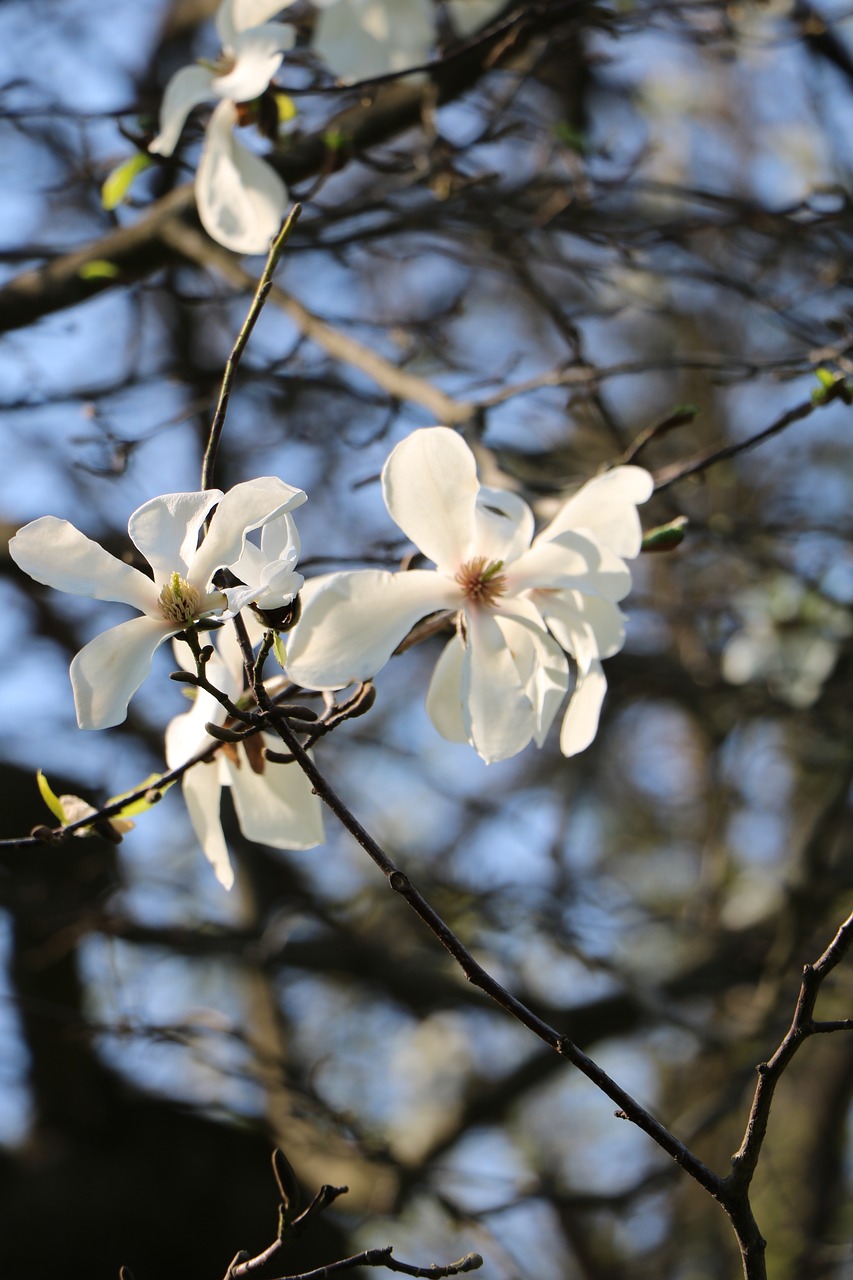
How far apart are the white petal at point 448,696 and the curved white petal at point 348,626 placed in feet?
0.22

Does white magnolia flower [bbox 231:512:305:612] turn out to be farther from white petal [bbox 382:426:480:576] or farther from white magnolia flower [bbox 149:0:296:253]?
white magnolia flower [bbox 149:0:296:253]

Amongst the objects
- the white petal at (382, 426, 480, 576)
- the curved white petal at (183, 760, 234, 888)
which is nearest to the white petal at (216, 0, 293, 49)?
the white petal at (382, 426, 480, 576)

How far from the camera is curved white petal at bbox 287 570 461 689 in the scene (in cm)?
70

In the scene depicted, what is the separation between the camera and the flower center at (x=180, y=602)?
69 cm

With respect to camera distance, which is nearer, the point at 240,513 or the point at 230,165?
the point at 240,513

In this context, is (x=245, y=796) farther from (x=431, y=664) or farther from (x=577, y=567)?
(x=431, y=664)

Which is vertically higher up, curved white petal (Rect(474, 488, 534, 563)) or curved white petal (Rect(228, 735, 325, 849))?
curved white petal (Rect(474, 488, 534, 563))

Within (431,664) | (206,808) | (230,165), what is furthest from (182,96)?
(431,664)

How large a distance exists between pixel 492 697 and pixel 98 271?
1035 mm

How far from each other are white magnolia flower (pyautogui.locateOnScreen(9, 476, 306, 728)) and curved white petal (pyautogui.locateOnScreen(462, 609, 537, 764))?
0.57 ft

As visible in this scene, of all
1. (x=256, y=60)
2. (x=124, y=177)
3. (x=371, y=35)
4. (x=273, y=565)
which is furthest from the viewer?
(x=371, y=35)

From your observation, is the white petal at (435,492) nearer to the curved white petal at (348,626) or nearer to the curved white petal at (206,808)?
the curved white petal at (348,626)

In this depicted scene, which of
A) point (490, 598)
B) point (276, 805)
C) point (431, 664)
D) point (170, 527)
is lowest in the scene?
point (431, 664)

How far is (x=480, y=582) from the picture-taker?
79cm
